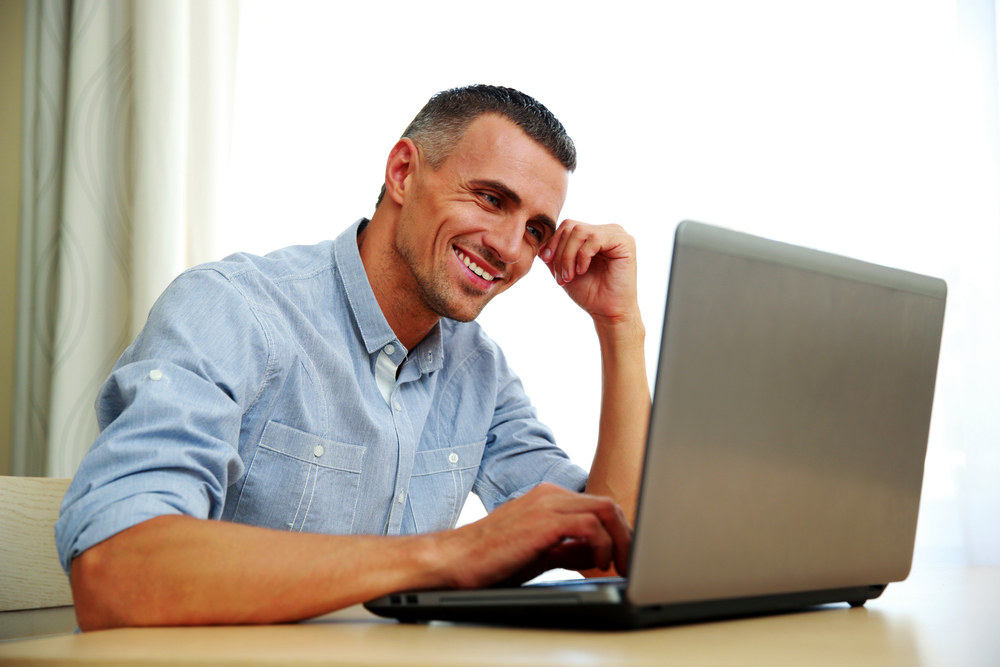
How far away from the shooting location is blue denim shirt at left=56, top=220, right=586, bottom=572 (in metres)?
0.72

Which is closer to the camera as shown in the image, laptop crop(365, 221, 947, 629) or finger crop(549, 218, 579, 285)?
laptop crop(365, 221, 947, 629)

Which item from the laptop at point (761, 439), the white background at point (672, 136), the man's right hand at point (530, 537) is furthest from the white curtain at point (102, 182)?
the laptop at point (761, 439)

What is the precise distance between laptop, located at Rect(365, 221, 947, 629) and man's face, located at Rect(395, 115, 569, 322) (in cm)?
71

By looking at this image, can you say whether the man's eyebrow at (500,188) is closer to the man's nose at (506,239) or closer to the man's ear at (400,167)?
the man's nose at (506,239)

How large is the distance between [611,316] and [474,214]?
30 cm

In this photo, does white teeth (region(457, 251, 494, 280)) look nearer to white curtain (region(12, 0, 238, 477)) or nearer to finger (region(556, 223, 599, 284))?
finger (region(556, 223, 599, 284))

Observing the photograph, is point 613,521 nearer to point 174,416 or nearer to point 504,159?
point 174,416

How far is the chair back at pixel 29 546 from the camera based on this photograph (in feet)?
3.47

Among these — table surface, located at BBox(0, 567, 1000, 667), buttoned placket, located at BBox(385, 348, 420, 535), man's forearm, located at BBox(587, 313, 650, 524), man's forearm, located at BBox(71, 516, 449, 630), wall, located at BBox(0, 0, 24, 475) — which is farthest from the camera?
wall, located at BBox(0, 0, 24, 475)

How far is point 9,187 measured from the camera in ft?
7.82

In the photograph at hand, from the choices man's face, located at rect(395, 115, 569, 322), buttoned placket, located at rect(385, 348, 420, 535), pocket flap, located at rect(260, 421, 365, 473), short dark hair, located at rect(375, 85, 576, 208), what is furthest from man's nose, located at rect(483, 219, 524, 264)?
pocket flap, located at rect(260, 421, 365, 473)

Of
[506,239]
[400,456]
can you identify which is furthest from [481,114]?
[400,456]

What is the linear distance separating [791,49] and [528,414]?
125 centimetres

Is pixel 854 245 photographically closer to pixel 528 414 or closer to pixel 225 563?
pixel 528 414
